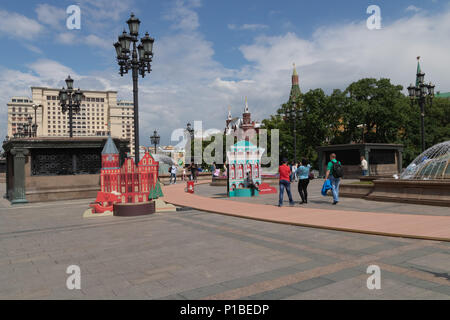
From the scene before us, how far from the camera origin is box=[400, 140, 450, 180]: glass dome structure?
14742 millimetres

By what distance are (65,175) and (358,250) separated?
679 inches

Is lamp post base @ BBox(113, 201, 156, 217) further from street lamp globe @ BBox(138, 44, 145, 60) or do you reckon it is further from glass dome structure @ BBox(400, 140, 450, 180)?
glass dome structure @ BBox(400, 140, 450, 180)

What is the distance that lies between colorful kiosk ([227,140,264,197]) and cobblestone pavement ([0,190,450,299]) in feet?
25.9

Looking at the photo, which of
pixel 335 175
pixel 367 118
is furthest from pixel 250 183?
pixel 367 118

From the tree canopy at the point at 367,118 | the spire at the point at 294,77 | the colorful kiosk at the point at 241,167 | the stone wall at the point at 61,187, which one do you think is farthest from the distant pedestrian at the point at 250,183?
the spire at the point at 294,77

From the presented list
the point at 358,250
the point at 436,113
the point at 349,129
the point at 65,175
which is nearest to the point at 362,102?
the point at 349,129

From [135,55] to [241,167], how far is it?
7.48m

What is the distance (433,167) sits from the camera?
15.4 m

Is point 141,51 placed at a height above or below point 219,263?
above

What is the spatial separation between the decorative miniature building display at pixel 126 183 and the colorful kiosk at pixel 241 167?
471cm

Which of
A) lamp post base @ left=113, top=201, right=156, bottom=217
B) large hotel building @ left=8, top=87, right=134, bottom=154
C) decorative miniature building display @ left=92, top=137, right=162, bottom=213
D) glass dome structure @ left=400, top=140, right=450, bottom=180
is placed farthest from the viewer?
large hotel building @ left=8, top=87, right=134, bottom=154

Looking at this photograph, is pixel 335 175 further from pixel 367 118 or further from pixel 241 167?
pixel 367 118

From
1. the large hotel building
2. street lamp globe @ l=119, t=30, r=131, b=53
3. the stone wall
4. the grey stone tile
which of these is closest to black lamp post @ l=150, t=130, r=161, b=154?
the stone wall

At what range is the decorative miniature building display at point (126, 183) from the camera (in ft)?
42.0
